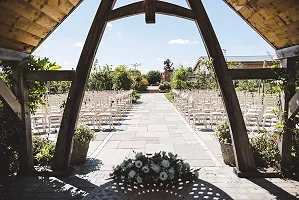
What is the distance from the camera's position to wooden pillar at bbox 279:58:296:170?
3945mm

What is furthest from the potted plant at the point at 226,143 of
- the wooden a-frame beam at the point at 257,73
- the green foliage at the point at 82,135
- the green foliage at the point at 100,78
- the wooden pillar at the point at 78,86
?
the green foliage at the point at 100,78

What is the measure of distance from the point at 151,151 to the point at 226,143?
187cm

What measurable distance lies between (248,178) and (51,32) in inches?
168

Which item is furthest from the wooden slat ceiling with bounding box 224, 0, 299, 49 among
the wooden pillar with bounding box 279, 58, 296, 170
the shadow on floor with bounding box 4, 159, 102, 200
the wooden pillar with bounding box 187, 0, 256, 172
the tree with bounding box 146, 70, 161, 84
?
the tree with bounding box 146, 70, 161, 84

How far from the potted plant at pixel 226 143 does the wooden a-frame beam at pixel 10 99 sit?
371 cm

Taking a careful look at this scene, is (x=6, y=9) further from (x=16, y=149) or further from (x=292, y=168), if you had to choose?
(x=292, y=168)

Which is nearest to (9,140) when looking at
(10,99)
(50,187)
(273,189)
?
(10,99)

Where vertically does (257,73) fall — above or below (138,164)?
above

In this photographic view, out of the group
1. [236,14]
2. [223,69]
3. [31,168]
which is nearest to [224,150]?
[223,69]

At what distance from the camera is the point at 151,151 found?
5.73 metres

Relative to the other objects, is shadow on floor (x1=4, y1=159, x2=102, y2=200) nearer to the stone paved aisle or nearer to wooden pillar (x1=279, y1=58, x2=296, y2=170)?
the stone paved aisle

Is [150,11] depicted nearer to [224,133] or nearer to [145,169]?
[145,169]

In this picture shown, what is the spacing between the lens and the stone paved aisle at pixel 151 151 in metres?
3.58

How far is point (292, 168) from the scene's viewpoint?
4.07 metres
